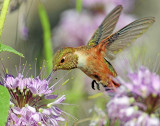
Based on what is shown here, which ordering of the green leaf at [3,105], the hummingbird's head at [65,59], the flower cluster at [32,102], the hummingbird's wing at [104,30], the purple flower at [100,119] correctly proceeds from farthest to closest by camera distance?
the hummingbird's wing at [104,30] → the hummingbird's head at [65,59] → the flower cluster at [32,102] → the purple flower at [100,119] → the green leaf at [3,105]

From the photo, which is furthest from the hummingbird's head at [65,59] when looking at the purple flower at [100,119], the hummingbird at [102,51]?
the purple flower at [100,119]

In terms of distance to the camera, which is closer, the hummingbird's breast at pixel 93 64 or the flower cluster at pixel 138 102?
the flower cluster at pixel 138 102

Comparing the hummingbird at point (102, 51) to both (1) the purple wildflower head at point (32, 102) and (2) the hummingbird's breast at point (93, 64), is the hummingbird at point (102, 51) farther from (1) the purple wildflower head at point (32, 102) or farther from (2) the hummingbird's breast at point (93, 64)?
(1) the purple wildflower head at point (32, 102)

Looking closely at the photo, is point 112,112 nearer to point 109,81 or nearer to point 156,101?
point 156,101

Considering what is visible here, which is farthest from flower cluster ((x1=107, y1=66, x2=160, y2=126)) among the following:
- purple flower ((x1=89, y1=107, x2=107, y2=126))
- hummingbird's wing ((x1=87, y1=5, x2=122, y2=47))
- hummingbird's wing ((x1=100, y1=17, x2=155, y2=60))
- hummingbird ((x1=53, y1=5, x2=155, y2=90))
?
hummingbird's wing ((x1=87, y1=5, x2=122, y2=47))

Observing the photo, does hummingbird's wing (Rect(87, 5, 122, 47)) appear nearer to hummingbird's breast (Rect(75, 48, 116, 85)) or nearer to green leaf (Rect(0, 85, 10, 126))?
hummingbird's breast (Rect(75, 48, 116, 85))

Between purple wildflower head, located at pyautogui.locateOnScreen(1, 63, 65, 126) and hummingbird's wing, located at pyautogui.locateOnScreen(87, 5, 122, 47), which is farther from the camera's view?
hummingbird's wing, located at pyautogui.locateOnScreen(87, 5, 122, 47)

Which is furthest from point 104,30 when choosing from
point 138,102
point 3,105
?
point 3,105

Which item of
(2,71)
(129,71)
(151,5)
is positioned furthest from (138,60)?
(151,5)
